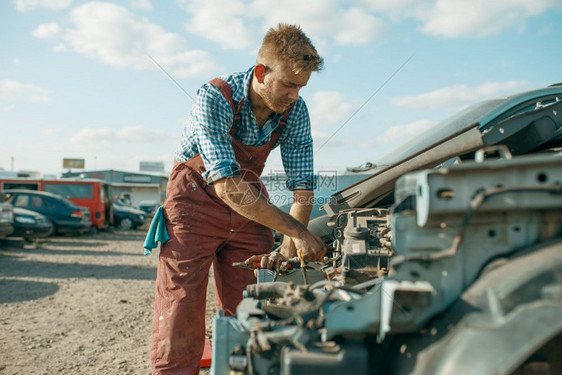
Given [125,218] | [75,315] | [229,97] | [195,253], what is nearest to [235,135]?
[229,97]

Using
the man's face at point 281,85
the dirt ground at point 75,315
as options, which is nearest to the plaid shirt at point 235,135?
the man's face at point 281,85

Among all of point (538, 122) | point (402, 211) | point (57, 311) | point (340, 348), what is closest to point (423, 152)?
point (538, 122)

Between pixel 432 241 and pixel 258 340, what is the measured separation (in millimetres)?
573

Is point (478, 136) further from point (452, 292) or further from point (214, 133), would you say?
point (214, 133)

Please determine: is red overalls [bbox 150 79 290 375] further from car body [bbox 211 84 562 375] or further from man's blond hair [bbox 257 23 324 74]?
car body [bbox 211 84 562 375]

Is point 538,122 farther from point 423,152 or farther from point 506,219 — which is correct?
point 506,219

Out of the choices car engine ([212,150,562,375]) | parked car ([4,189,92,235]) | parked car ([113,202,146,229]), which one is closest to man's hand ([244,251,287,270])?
car engine ([212,150,562,375])

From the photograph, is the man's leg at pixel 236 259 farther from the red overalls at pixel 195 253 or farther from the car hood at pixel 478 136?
the car hood at pixel 478 136

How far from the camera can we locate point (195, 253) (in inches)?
98.6

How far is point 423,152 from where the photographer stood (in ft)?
7.73

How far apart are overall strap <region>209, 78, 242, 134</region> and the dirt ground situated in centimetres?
172

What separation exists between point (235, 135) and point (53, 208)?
11521mm

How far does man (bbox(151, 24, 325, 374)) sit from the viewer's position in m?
2.26

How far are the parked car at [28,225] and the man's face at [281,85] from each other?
408 inches
